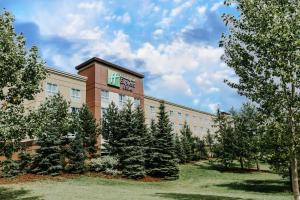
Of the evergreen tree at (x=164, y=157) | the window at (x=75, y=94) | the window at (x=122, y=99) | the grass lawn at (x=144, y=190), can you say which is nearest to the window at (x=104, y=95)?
the window at (x=122, y=99)

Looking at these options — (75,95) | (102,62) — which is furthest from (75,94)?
(102,62)

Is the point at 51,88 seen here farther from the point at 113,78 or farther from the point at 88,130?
the point at 113,78

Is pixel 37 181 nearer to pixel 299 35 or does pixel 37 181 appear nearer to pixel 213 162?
pixel 299 35

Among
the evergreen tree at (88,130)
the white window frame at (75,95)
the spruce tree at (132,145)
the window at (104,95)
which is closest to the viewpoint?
the spruce tree at (132,145)

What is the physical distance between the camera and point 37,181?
→ 97.2 ft

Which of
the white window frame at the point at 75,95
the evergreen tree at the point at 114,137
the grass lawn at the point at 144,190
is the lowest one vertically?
the grass lawn at the point at 144,190

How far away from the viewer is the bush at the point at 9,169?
31328 mm

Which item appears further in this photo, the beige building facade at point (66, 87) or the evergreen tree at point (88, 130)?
the beige building facade at point (66, 87)

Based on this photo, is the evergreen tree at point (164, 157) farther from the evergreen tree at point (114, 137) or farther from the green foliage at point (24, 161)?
the green foliage at point (24, 161)

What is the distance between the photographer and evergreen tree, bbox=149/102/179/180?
4069 cm

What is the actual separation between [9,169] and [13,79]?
1738 centimetres

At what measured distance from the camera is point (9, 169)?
31.8 meters

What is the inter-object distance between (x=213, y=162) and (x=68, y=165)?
34.0 m

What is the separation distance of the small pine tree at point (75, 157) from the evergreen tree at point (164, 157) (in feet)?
27.6
